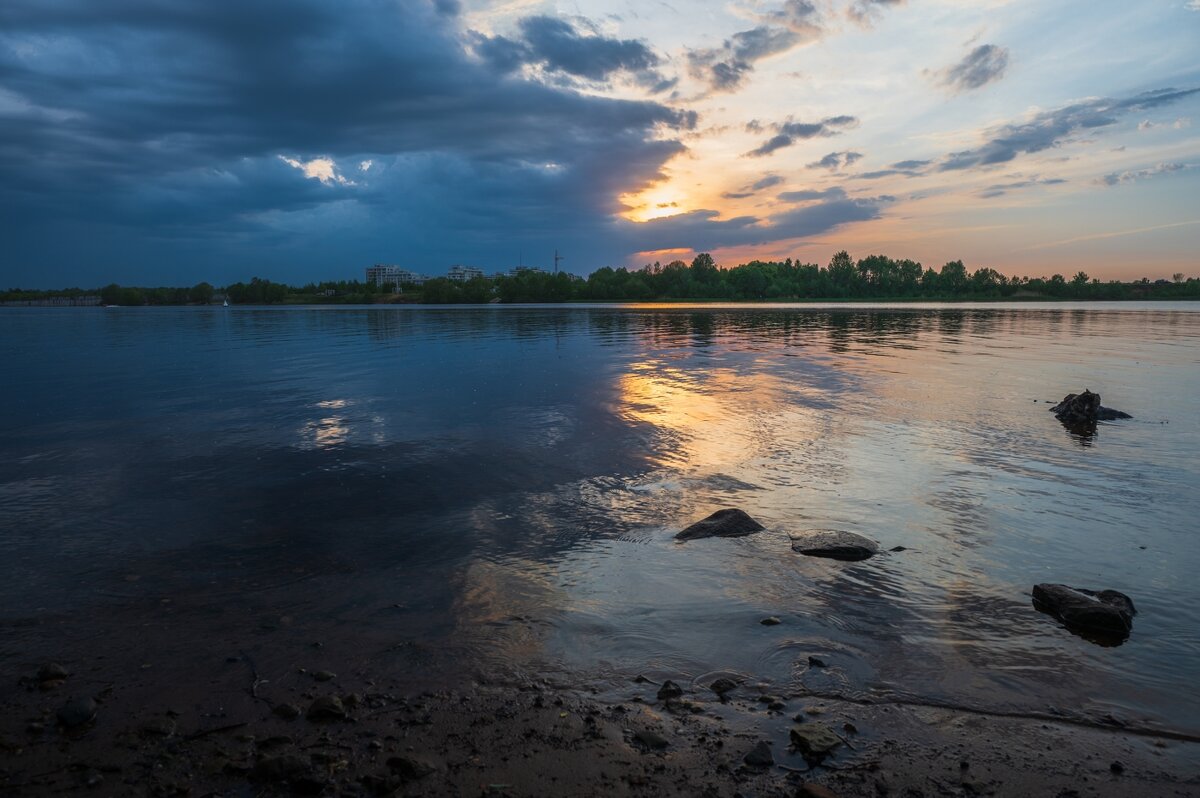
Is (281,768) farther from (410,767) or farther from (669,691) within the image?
(669,691)

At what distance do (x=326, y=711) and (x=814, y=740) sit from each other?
14.6 ft

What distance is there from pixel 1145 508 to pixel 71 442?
26.5 m

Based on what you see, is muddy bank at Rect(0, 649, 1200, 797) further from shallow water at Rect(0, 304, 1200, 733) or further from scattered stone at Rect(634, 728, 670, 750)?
shallow water at Rect(0, 304, 1200, 733)

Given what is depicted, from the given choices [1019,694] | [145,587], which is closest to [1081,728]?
[1019,694]

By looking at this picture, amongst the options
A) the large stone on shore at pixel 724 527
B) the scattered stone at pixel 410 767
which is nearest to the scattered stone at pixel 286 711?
the scattered stone at pixel 410 767

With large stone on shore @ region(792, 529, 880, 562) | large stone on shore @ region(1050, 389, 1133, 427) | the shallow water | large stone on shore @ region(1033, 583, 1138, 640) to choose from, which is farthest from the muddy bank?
large stone on shore @ region(1050, 389, 1133, 427)

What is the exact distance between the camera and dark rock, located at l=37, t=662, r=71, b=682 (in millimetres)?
6688

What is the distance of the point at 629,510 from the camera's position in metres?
12.6

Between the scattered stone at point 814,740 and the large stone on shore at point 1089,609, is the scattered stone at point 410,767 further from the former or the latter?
the large stone on shore at point 1089,609

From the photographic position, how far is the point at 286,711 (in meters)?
6.12

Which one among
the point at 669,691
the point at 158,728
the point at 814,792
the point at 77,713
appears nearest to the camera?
the point at 814,792

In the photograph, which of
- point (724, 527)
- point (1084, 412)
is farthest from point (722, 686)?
point (1084, 412)

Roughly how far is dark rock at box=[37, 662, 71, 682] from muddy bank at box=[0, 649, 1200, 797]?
0.08 metres

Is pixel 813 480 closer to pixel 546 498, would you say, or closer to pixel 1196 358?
pixel 546 498
